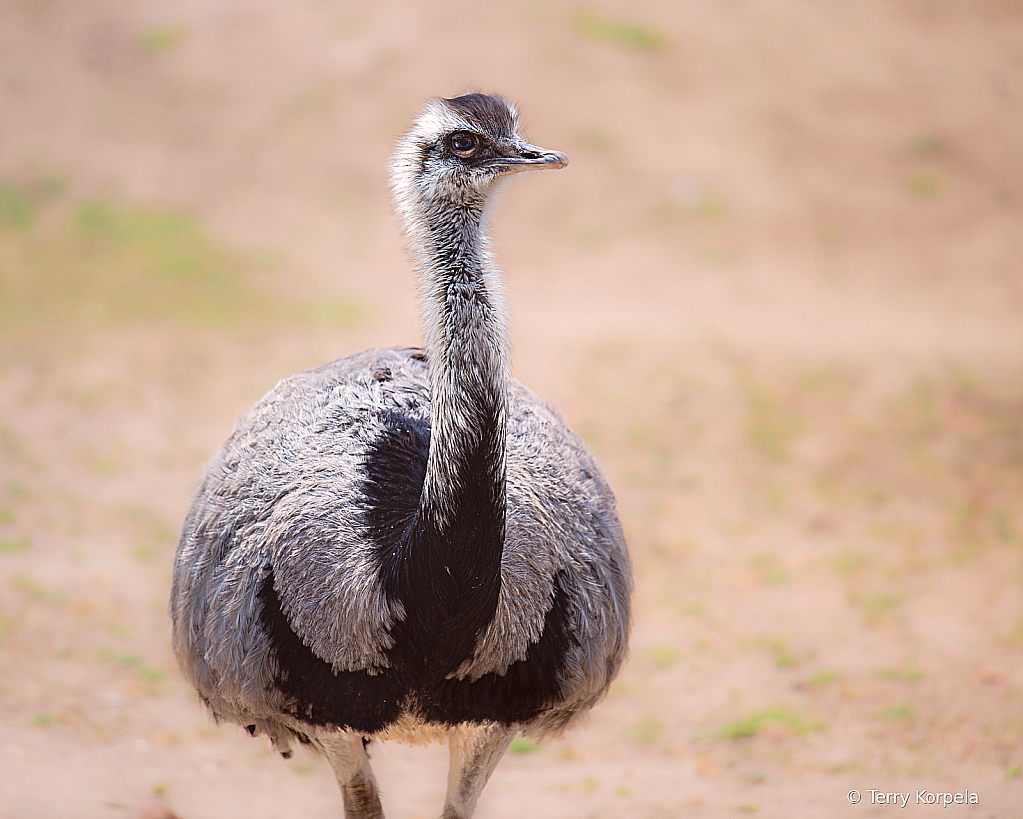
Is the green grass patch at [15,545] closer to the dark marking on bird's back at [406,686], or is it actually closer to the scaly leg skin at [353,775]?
the scaly leg skin at [353,775]

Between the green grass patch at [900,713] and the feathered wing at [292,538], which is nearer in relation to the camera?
the feathered wing at [292,538]

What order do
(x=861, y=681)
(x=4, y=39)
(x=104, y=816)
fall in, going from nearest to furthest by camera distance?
1. (x=104, y=816)
2. (x=861, y=681)
3. (x=4, y=39)

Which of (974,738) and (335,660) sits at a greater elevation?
(335,660)

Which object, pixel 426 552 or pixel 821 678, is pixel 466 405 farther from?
pixel 821 678

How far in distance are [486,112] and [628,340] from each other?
7.51 metres

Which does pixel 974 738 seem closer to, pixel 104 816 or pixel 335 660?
pixel 335 660

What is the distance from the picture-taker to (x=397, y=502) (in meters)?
3.55

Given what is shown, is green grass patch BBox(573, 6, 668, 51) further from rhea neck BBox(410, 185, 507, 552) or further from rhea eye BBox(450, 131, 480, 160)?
rhea neck BBox(410, 185, 507, 552)

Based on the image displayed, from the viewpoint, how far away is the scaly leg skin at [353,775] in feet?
12.9

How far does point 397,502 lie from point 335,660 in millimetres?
547

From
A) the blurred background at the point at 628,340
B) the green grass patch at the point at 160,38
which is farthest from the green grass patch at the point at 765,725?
the green grass patch at the point at 160,38

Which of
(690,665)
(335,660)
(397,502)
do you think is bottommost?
(690,665)

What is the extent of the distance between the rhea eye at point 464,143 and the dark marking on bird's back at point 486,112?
51 millimetres

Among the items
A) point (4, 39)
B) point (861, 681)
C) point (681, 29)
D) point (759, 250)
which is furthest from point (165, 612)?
point (4, 39)
